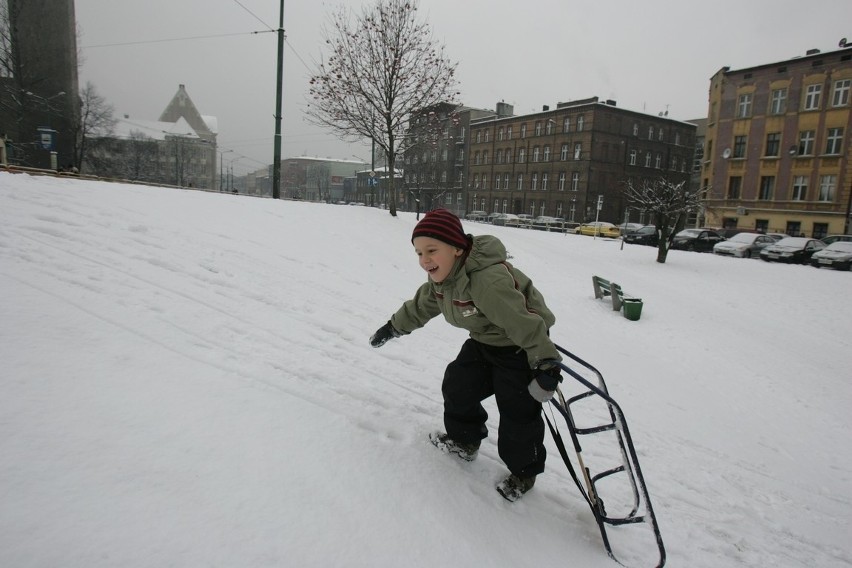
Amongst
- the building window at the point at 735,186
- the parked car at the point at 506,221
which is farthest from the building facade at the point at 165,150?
the building window at the point at 735,186

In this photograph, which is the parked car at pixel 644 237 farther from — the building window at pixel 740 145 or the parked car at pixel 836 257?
the building window at pixel 740 145

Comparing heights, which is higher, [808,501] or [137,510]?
[137,510]

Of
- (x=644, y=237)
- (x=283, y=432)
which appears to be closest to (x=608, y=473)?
(x=283, y=432)

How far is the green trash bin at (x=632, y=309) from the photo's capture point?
10.3 metres

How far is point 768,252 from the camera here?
23.6 metres

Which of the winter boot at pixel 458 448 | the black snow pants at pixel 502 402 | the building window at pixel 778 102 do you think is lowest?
the winter boot at pixel 458 448

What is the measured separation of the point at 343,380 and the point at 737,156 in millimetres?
47356

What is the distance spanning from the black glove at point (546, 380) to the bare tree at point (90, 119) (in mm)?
47509

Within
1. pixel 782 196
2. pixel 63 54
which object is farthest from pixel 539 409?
pixel 63 54

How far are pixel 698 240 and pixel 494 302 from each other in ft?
97.3

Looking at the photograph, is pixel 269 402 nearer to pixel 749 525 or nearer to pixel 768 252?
pixel 749 525

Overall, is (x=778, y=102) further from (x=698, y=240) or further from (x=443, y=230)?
(x=443, y=230)

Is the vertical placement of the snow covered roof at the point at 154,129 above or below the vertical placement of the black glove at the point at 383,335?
above

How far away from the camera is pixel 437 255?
2.52 meters
